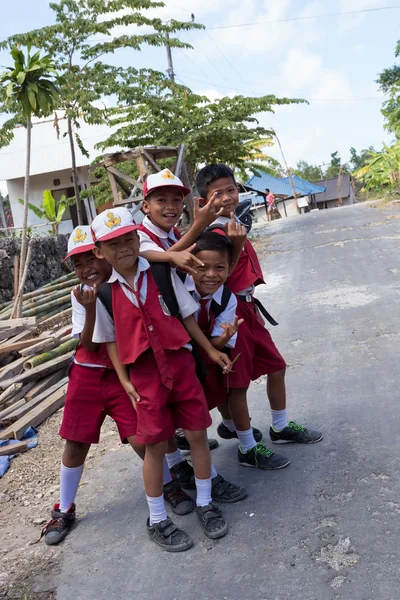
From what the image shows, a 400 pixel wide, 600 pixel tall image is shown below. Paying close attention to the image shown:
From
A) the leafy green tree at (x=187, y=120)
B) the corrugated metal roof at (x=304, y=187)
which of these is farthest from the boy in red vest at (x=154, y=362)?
the corrugated metal roof at (x=304, y=187)

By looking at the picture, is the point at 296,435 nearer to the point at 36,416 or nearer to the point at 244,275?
the point at 244,275

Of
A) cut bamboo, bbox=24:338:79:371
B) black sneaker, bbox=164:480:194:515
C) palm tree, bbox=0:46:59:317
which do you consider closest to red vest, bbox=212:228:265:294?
black sneaker, bbox=164:480:194:515

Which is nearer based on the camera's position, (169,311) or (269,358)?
(169,311)

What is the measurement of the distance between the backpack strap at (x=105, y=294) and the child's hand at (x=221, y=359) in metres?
0.59

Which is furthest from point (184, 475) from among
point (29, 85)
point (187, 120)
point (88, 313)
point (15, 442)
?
point (187, 120)

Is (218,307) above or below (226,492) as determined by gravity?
above

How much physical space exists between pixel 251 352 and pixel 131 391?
2.96ft

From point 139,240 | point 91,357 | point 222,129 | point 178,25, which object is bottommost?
point 91,357

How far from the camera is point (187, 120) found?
16.5 m

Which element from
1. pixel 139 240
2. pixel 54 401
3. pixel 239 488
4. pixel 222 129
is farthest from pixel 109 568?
pixel 222 129

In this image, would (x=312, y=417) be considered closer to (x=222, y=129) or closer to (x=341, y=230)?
(x=341, y=230)

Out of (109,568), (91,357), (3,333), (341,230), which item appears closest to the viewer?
(109,568)

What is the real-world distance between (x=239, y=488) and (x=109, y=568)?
0.82 metres

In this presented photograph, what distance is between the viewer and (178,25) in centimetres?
1631
